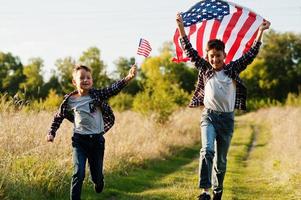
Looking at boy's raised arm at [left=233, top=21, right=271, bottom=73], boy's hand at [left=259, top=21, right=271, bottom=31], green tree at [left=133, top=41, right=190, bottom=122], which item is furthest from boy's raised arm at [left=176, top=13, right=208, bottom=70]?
green tree at [left=133, top=41, right=190, bottom=122]

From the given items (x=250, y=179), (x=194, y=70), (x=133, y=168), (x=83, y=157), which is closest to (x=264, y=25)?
(x=83, y=157)

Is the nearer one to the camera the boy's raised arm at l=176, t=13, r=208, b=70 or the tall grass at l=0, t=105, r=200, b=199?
the boy's raised arm at l=176, t=13, r=208, b=70

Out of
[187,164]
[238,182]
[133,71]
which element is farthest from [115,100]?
[133,71]

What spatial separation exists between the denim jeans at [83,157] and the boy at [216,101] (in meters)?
1.48

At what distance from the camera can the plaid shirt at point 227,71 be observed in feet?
25.3

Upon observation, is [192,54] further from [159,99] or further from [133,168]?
[159,99]

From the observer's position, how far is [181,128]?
24766mm

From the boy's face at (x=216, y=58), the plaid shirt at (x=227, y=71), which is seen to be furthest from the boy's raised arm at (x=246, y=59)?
the boy's face at (x=216, y=58)

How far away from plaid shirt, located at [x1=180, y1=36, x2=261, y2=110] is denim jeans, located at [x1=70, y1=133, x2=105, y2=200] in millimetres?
1487

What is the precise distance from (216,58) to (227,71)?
0.24m

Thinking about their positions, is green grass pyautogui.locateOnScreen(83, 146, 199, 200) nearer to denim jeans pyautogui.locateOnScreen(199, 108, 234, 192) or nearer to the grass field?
the grass field

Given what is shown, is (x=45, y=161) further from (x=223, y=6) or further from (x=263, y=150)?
(x=263, y=150)

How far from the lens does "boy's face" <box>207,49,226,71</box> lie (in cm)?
768

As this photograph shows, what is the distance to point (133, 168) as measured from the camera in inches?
541
